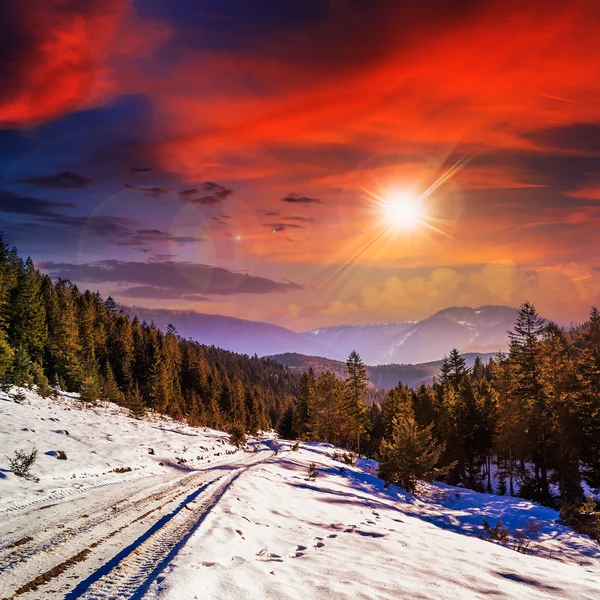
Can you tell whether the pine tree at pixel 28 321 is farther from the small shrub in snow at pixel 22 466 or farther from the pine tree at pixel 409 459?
the pine tree at pixel 409 459

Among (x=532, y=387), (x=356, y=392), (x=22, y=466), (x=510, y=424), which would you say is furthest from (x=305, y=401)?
(x=22, y=466)

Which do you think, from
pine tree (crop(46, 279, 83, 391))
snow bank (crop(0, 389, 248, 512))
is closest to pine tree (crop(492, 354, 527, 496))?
snow bank (crop(0, 389, 248, 512))

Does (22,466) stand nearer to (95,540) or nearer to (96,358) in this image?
(95,540)

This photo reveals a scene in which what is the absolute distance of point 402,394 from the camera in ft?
182

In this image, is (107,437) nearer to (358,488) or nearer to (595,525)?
(358,488)

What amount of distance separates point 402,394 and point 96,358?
5405 centimetres

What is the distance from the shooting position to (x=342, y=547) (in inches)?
365

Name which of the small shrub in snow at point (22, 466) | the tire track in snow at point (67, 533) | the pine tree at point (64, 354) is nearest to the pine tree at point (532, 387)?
the tire track in snow at point (67, 533)

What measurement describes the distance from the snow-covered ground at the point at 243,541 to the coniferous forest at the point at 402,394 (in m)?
10.4

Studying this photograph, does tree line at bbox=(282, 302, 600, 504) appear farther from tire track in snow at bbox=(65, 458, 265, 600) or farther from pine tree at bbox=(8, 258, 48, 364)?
pine tree at bbox=(8, 258, 48, 364)

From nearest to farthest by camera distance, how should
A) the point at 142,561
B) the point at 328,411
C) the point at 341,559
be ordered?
the point at 142,561, the point at 341,559, the point at 328,411

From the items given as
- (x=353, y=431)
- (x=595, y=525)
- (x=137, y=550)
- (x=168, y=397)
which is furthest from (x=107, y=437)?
(x=168, y=397)

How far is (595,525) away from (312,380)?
181 ft

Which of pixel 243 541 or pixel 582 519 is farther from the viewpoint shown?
pixel 582 519
